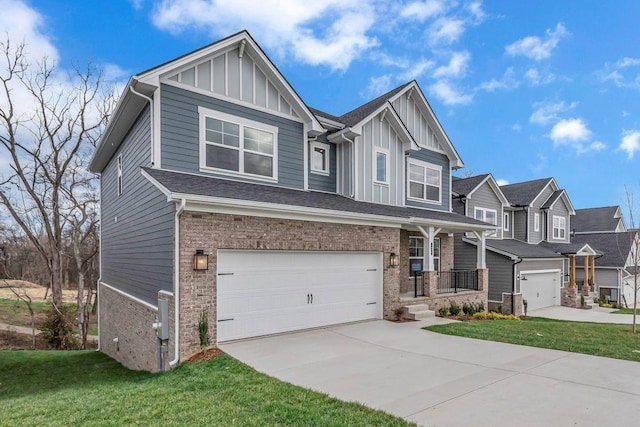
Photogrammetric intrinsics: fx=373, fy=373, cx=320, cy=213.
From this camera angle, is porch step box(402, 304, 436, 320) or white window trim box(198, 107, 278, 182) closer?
white window trim box(198, 107, 278, 182)

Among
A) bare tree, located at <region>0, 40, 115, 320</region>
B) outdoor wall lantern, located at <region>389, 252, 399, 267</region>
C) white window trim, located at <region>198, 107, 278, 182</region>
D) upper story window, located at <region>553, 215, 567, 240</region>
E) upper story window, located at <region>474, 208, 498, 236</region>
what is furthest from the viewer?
upper story window, located at <region>553, 215, 567, 240</region>

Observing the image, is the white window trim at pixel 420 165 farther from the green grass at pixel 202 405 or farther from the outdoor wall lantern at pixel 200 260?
the green grass at pixel 202 405

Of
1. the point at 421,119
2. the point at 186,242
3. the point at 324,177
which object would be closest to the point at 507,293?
the point at 421,119

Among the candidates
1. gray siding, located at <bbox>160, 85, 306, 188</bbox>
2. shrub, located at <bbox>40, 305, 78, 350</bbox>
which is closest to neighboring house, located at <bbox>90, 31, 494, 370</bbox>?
gray siding, located at <bbox>160, 85, 306, 188</bbox>

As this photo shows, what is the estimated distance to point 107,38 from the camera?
1977 centimetres

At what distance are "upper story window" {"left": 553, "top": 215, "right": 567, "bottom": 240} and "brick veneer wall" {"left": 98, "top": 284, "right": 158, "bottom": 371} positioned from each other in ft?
84.6

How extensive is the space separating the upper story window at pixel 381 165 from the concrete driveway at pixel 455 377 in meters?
6.15

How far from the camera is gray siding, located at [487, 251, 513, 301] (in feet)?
61.2

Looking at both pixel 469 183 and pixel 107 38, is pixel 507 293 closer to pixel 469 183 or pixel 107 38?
pixel 469 183

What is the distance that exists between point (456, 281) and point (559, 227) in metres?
15.1

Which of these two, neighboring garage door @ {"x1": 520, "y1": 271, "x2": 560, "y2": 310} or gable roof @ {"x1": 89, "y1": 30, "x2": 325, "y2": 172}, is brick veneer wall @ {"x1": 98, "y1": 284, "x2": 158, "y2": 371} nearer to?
gable roof @ {"x1": 89, "y1": 30, "x2": 325, "y2": 172}

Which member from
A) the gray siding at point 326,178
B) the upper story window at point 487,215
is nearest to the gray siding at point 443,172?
the gray siding at point 326,178

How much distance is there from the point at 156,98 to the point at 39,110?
16.9 meters

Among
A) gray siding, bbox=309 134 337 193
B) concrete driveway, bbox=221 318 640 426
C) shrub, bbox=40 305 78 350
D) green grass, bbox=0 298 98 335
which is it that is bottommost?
green grass, bbox=0 298 98 335
